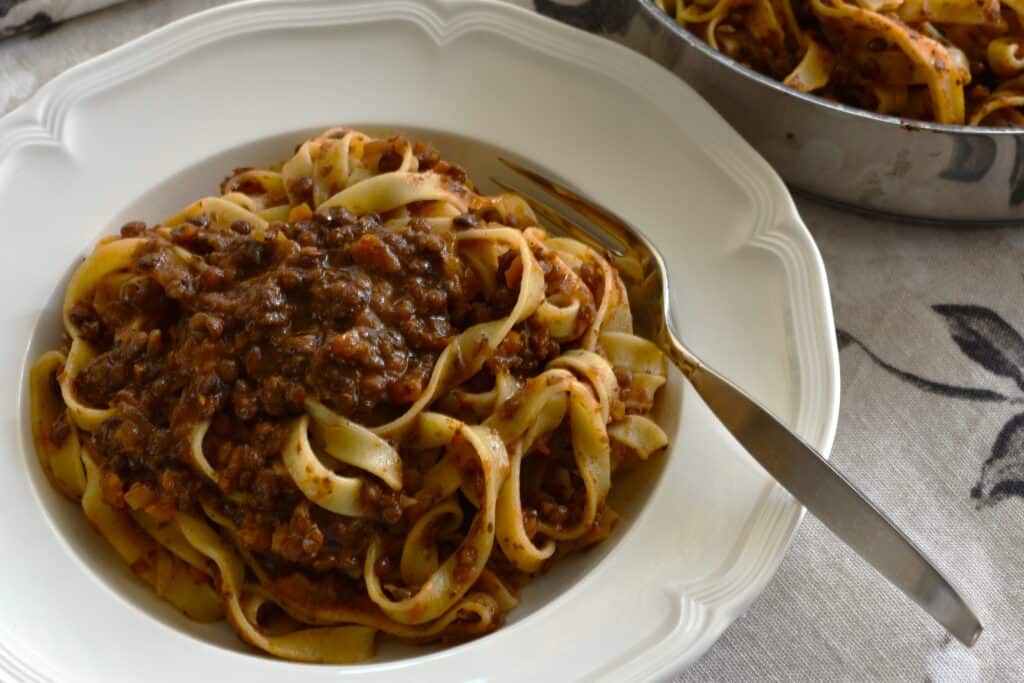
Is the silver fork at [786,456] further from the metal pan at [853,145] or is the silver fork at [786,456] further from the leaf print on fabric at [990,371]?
the leaf print on fabric at [990,371]

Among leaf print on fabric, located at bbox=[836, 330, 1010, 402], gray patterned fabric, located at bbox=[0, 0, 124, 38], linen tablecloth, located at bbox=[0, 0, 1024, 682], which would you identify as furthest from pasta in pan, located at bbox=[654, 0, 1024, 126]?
gray patterned fabric, located at bbox=[0, 0, 124, 38]

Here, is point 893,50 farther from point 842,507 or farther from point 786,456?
point 842,507

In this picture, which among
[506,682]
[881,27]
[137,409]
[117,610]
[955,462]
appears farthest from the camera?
[881,27]

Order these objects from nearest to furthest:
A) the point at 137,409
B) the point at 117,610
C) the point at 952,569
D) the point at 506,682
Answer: the point at 506,682
the point at 117,610
the point at 137,409
the point at 952,569

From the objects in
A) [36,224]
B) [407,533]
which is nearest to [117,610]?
[407,533]

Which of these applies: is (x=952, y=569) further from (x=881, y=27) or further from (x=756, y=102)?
(x=881, y=27)

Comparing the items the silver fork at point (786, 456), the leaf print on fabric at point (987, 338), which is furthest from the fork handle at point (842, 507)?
the leaf print on fabric at point (987, 338)
